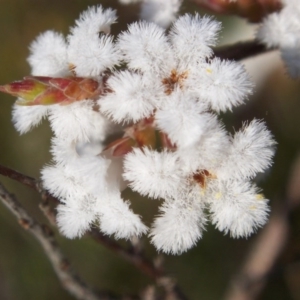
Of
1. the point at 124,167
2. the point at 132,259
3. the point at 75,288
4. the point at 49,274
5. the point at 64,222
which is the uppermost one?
the point at 124,167

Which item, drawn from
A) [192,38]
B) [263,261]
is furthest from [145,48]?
[263,261]

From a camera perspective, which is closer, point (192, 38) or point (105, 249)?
point (192, 38)

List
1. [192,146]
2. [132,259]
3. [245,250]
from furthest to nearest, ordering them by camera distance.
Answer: [245,250], [132,259], [192,146]

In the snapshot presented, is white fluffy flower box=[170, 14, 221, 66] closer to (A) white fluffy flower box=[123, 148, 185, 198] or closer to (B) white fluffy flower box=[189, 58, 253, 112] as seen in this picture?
(B) white fluffy flower box=[189, 58, 253, 112]

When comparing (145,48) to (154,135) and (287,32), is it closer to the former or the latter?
(154,135)

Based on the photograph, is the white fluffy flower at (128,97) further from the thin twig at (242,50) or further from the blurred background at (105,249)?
the blurred background at (105,249)

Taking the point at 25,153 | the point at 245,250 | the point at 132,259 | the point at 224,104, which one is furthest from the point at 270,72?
the point at 224,104

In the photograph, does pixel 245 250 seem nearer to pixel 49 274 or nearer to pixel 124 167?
pixel 49 274
